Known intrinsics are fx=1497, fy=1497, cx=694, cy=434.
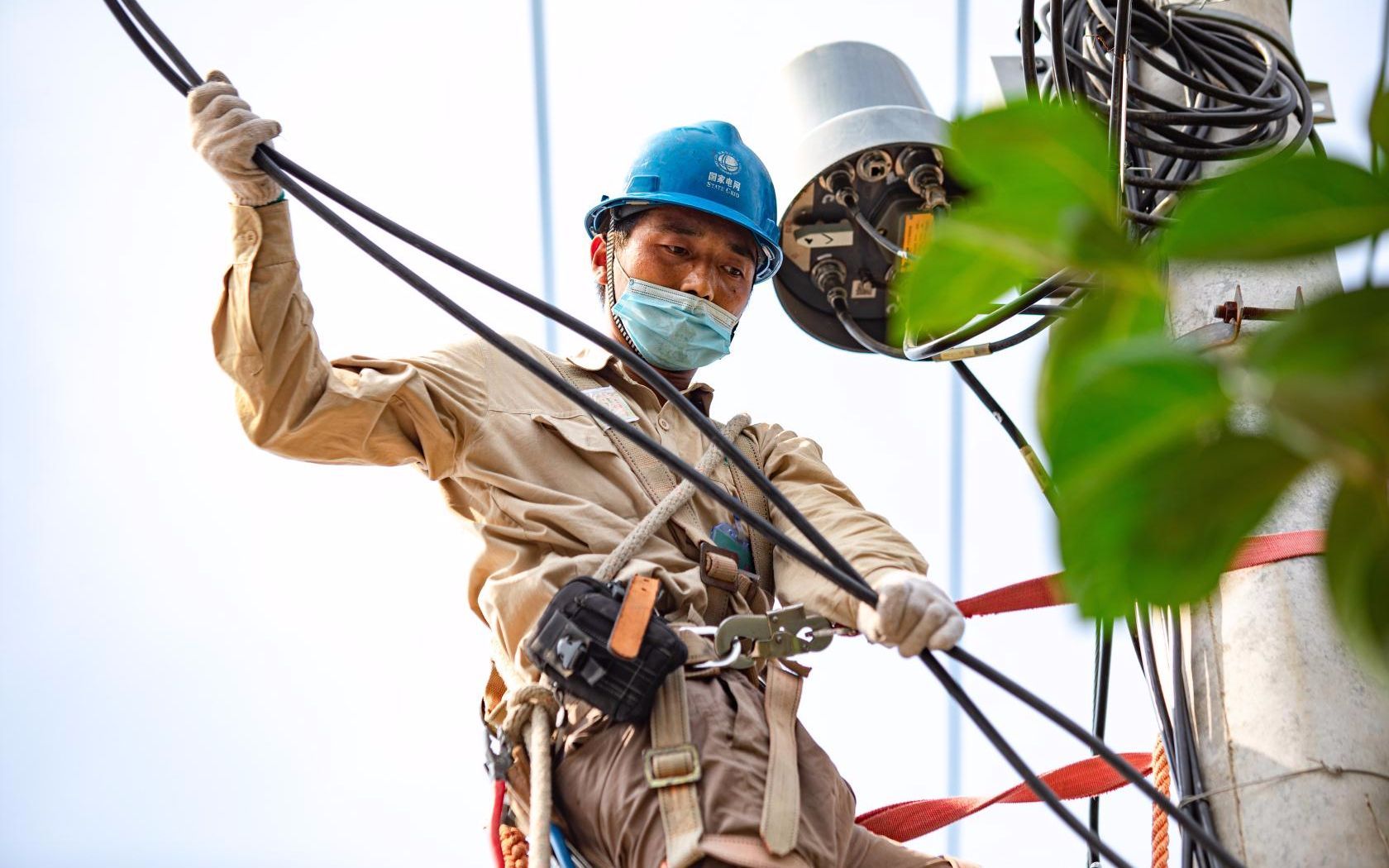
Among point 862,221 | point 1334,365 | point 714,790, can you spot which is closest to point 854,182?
point 862,221

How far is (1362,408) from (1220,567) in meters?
0.14

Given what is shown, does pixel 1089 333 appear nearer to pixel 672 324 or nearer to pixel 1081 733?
pixel 1081 733

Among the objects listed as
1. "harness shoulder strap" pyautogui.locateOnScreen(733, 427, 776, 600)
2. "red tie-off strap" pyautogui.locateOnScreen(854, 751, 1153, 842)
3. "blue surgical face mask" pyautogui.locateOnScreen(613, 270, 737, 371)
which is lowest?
"red tie-off strap" pyautogui.locateOnScreen(854, 751, 1153, 842)

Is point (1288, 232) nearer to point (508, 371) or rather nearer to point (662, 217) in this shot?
point (508, 371)

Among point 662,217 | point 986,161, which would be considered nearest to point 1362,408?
point 986,161

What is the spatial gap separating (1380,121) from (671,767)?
6.08 feet

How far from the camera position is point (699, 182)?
11.3ft

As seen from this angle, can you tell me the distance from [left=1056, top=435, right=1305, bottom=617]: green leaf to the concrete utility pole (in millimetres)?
1608

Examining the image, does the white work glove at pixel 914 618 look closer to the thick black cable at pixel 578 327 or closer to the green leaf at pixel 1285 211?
the thick black cable at pixel 578 327

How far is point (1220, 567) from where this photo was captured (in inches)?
32.2

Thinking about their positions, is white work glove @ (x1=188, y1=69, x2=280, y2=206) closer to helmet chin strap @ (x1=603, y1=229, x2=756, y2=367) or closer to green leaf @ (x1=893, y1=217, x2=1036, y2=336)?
helmet chin strap @ (x1=603, y1=229, x2=756, y2=367)

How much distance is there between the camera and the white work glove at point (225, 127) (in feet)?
7.76

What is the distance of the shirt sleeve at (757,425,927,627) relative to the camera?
9.21 ft

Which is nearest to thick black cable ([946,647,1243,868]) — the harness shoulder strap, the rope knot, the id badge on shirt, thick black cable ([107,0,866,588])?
thick black cable ([107,0,866,588])
